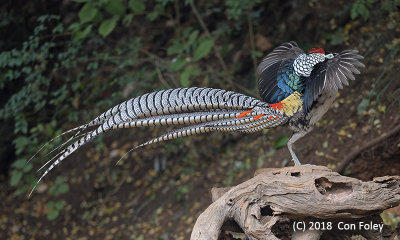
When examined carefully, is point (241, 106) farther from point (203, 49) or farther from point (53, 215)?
point (53, 215)

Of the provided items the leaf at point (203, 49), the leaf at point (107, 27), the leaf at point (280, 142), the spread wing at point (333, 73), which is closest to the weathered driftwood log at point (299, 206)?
the spread wing at point (333, 73)

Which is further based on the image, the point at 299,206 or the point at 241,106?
the point at 241,106

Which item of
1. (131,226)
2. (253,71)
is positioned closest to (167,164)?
(131,226)

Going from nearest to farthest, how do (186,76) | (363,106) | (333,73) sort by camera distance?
(333,73)
(363,106)
(186,76)

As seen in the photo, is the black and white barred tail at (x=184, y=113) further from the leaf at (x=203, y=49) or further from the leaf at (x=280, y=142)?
the leaf at (x=203, y=49)

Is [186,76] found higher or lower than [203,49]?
lower

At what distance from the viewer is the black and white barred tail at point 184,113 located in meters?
3.50

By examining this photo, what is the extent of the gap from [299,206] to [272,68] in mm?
1160

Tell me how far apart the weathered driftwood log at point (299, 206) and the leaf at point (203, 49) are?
2.77 meters

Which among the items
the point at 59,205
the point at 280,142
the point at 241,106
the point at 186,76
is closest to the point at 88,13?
the point at 186,76

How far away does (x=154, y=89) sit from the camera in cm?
663

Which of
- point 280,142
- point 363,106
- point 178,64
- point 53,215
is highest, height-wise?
point 178,64

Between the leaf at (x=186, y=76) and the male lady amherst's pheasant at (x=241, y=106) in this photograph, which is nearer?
the male lady amherst's pheasant at (x=241, y=106)

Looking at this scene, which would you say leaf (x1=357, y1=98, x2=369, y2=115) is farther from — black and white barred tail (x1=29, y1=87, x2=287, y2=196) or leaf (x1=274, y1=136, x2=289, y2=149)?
black and white barred tail (x1=29, y1=87, x2=287, y2=196)
